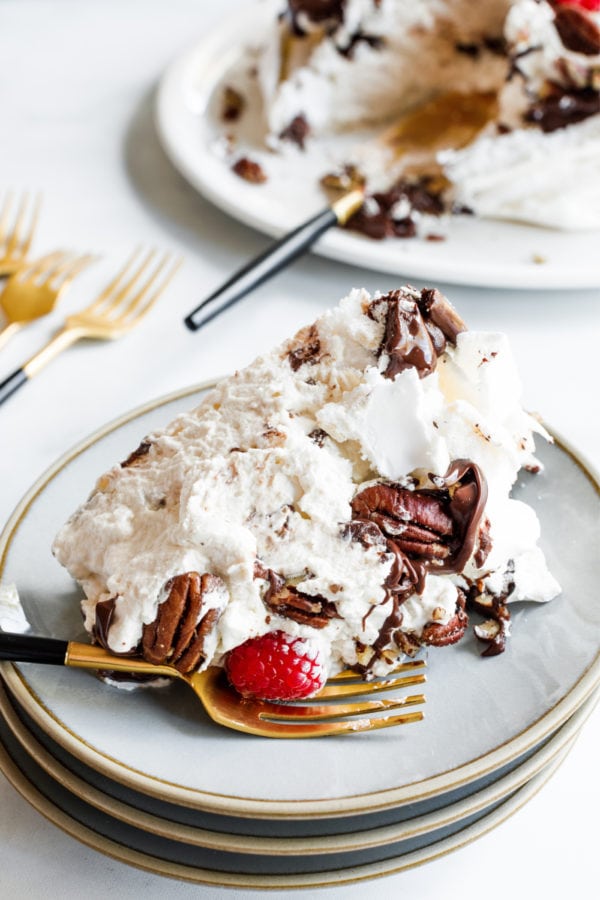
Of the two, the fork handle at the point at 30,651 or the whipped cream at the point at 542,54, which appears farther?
the whipped cream at the point at 542,54

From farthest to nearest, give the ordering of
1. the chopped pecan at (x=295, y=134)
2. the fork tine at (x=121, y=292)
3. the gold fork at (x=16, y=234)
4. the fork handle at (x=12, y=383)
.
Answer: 1. the chopped pecan at (x=295, y=134)
2. the gold fork at (x=16, y=234)
3. the fork tine at (x=121, y=292)
4. the fork handle at (x=12, y=383)

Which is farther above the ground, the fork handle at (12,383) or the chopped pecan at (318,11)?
the fork handle at (12,383)

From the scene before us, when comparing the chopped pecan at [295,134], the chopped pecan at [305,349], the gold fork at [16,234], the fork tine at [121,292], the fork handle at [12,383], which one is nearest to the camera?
the chopped pecan at [305,349]

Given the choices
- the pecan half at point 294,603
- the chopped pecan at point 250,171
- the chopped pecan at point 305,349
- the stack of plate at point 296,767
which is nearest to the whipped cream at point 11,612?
the stack of plate at point 296,767

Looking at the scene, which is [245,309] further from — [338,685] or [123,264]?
[338,685]

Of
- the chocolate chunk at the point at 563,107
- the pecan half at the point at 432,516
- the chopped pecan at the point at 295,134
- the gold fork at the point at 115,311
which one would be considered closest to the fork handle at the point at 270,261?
the gold fork at the point at 115,311

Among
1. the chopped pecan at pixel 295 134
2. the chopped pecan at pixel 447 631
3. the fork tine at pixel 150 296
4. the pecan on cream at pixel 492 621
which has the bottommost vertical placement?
the chopped pecan at pixel 295 134

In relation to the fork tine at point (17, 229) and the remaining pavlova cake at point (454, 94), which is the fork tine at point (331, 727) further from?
the fork tine at point (17, 229)

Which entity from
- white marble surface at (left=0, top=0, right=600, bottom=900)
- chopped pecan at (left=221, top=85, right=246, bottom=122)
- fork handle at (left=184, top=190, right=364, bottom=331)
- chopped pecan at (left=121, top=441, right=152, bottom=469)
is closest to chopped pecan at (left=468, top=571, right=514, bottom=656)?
white marble surface at (left=0, top=0, right=600, bottom=900)
